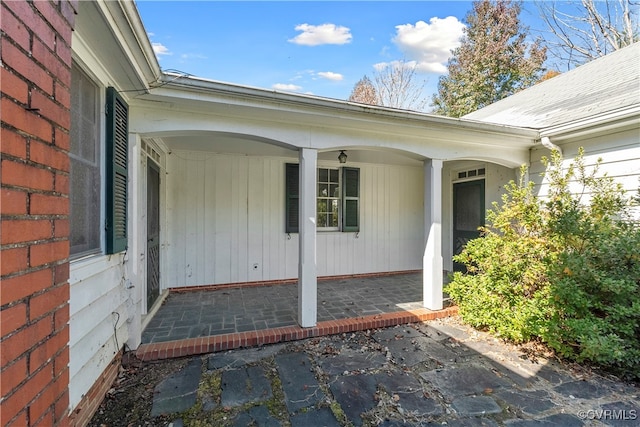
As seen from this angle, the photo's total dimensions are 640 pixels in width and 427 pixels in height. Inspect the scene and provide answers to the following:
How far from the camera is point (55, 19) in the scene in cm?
99

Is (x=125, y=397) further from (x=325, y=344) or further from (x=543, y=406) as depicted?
(x=543, y=406)

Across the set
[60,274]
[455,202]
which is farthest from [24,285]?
[455,202]

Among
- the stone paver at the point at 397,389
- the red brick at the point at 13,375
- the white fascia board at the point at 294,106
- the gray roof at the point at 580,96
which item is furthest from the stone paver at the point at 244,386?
the gray roof at the point at 580,96

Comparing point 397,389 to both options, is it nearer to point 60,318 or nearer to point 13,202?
point 60,318

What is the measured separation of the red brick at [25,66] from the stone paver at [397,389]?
2218 millimetres

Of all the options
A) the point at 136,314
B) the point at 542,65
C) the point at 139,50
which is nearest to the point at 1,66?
the point at 139,50

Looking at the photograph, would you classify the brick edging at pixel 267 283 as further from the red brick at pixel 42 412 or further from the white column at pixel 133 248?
the red brick at pixel 42 412

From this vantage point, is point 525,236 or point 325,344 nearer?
point 325,344

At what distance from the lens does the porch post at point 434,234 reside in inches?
162

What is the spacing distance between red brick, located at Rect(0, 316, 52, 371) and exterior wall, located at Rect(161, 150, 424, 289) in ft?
14.4

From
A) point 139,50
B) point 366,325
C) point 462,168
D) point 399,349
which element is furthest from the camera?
point 462,168

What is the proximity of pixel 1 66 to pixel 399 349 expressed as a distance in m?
3.49

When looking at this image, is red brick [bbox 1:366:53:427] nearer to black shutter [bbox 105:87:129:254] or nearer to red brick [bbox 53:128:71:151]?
red brick [bbox 53:128:71:151]

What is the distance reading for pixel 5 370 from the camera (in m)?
0.76
